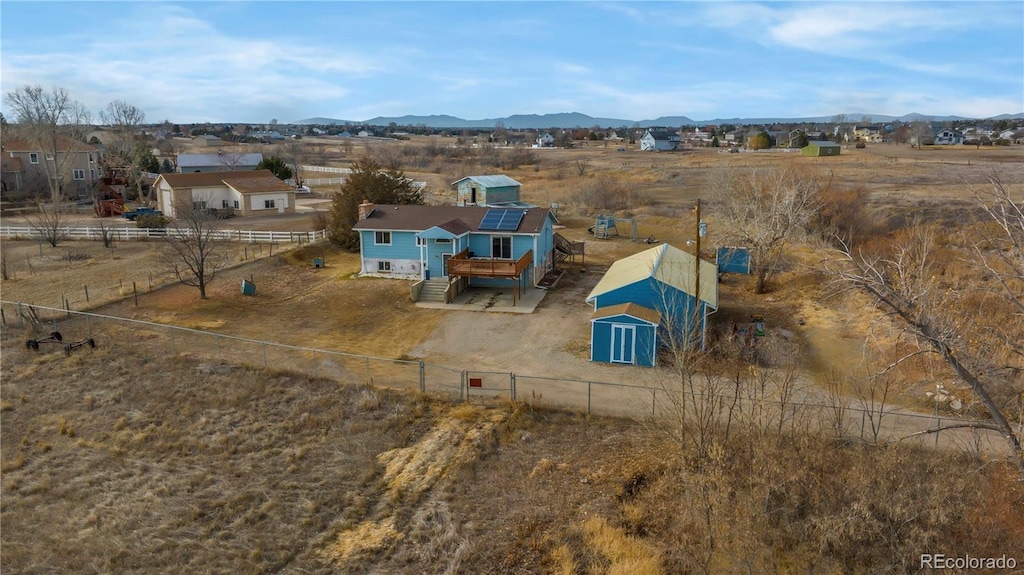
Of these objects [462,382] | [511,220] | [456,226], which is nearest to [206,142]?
[456,226]

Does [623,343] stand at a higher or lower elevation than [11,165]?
lower

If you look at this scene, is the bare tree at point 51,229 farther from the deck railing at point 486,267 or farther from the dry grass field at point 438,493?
the deck railing at point 486,267

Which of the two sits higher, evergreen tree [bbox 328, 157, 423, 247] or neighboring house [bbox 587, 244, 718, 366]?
evergreen tree [bbox 328, 157, 423, 247]

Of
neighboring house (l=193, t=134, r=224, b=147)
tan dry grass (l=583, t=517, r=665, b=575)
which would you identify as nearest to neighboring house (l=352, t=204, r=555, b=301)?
tan dry grass (l=583, t=517, r=665, b=575)

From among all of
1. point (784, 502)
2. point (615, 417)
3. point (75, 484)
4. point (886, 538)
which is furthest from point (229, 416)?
point (886, 538)

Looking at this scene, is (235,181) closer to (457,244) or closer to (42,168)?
(42,168)

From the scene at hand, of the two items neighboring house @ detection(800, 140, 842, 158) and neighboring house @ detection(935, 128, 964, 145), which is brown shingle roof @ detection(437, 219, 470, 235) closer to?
neighboring house @ detection(800, 140, 842, 158)
